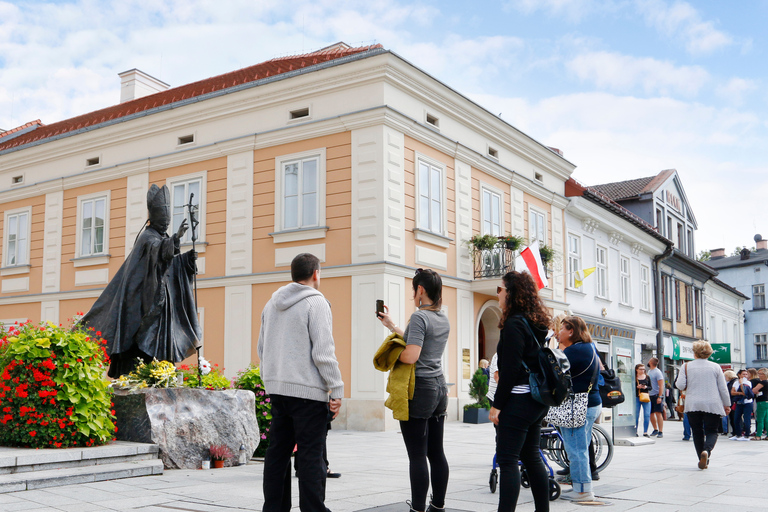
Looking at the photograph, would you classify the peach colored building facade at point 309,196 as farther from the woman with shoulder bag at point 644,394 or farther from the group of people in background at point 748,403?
the group of people in background at point 748,403

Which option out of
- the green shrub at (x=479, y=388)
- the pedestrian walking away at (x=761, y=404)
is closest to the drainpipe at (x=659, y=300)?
the pedestrian walking away at (x=761, y=404)

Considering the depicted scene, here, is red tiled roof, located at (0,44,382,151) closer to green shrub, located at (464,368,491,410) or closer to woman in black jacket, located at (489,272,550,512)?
green shrub, located at (464,368,491,410)

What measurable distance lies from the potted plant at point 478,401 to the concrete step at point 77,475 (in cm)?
1152

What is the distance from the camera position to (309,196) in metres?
18.4

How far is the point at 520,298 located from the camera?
5418mm

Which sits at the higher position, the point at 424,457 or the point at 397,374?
the point at 397,374

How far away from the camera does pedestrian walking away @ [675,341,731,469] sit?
390 inches

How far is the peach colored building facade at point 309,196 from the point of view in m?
17.4

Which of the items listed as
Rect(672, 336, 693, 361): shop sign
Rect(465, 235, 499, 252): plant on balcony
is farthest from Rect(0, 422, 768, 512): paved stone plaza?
Rect(672, 336, 693, 361): shop sign

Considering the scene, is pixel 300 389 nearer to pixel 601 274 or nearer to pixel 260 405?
pixel 260 405

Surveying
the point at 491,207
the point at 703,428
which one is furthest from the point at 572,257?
the point at 703,428

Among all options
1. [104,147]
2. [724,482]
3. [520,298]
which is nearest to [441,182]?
[104,147]

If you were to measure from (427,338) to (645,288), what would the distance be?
29.8 metres

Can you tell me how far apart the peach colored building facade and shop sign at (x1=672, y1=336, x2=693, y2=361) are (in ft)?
44.7
